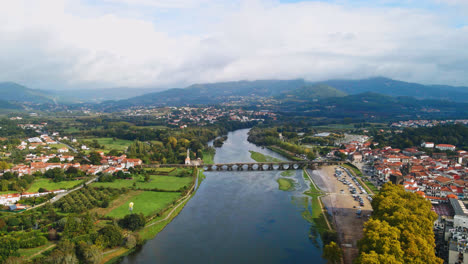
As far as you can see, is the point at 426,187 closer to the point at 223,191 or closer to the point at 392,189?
the point at 392,189

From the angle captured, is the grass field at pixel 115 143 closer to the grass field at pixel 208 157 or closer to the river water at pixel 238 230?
the grass field at pixel 208 157

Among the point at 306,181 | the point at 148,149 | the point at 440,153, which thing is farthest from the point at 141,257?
the point at 440,153

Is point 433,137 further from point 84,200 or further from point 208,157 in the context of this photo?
point 84,200

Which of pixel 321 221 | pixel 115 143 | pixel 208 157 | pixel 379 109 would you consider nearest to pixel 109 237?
pixel 321 221

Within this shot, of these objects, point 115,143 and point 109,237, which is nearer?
point 109,237

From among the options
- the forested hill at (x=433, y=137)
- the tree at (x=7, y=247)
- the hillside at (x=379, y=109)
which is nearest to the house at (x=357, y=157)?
the forested hill at (x=433, y=137)
